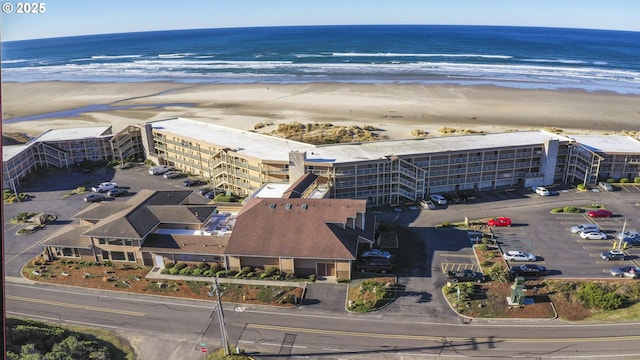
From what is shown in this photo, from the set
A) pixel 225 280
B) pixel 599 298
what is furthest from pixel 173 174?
pixel 599 298

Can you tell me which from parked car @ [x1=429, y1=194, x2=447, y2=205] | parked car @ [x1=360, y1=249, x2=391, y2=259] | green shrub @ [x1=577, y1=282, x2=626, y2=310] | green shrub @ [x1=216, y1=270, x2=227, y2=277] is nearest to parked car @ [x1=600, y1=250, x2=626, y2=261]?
green shrub @ [x1=577, y1=282, x2=626, y2=310]

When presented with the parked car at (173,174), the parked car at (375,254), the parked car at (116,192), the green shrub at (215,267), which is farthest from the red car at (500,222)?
the parked car at (116,192)

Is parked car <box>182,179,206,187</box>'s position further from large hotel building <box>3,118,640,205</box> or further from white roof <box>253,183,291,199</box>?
white roof <box>253,183,291,199</box>

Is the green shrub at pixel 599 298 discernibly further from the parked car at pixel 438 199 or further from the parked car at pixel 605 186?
the parked car at pixel 605 186

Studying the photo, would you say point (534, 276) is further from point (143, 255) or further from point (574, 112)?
point (574, 112)

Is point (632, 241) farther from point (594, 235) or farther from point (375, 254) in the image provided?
point (375, 254)

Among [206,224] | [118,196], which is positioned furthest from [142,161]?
[206,224]
